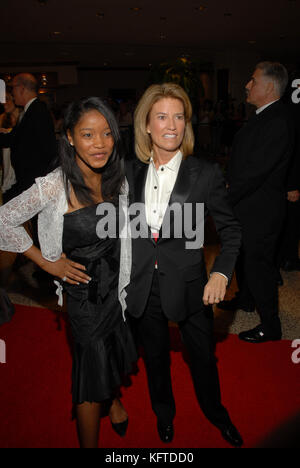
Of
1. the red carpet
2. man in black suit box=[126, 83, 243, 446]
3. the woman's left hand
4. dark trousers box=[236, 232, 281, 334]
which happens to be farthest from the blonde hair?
the red carpet

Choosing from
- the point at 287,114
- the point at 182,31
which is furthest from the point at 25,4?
the point at 287,114

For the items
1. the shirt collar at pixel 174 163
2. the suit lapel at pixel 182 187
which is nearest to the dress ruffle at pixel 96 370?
the suit lapel at pixel 182 187

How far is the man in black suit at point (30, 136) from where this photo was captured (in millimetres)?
3584

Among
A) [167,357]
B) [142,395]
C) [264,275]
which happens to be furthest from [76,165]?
[264,275]

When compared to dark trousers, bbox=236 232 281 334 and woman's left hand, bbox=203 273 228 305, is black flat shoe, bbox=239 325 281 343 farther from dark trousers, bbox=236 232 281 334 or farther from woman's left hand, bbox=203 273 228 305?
woman's left hand, bbox=203 273 228 305

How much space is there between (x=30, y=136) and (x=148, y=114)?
6.91 feet

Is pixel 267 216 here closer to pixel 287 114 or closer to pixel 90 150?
pixel 287 114

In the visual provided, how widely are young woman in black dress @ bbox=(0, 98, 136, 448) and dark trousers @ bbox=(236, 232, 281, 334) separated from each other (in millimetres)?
1320

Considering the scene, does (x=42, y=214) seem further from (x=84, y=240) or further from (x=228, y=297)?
(x=228, y=297)

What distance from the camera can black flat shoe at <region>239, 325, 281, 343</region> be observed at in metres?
2.88

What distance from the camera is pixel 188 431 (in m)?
2.12

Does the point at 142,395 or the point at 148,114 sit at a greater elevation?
the point at 148,114

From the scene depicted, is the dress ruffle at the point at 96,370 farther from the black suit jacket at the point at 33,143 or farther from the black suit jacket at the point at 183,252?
the black suit jacket at the point at 33,143

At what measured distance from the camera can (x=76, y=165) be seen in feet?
5.47
